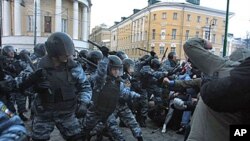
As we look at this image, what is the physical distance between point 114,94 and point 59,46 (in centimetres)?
154

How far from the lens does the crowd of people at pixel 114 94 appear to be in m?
1.74

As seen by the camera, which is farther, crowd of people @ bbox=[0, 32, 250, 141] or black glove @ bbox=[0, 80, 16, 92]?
black glove @ bbox=[0, 80, 16, 92]

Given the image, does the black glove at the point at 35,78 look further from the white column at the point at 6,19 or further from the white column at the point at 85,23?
the white column at the point at 85,23

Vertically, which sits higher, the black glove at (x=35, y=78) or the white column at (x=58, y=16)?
the white column at (x=58, y=16)

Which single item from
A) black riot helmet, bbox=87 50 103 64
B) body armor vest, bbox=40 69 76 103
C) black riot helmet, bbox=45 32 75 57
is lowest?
body armor vest, bbox=40 69 76 103

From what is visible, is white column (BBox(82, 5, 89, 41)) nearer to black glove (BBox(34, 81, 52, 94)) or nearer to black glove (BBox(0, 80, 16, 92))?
black glove (BBox(0, 80, 16, 92))

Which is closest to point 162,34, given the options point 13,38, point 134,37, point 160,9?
point 160,9

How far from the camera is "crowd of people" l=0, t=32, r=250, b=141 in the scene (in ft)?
5.70

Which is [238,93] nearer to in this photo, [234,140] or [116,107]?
[234,140]

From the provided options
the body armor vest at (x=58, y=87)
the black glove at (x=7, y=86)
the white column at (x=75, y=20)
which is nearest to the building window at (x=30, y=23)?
the white column at (x=75, y=20)

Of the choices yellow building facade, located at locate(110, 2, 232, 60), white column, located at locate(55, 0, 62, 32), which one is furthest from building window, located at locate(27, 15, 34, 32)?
yellow building facade, located at locate(110, 2, 232, 60)

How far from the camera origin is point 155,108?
7242 mm

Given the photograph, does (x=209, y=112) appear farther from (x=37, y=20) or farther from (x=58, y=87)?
(x=37, y=20)

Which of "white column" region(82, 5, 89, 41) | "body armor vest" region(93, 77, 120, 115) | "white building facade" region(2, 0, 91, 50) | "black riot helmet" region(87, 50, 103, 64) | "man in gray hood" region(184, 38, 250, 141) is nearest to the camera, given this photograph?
"man in gray hood" region(184, 38, 250, 141)
